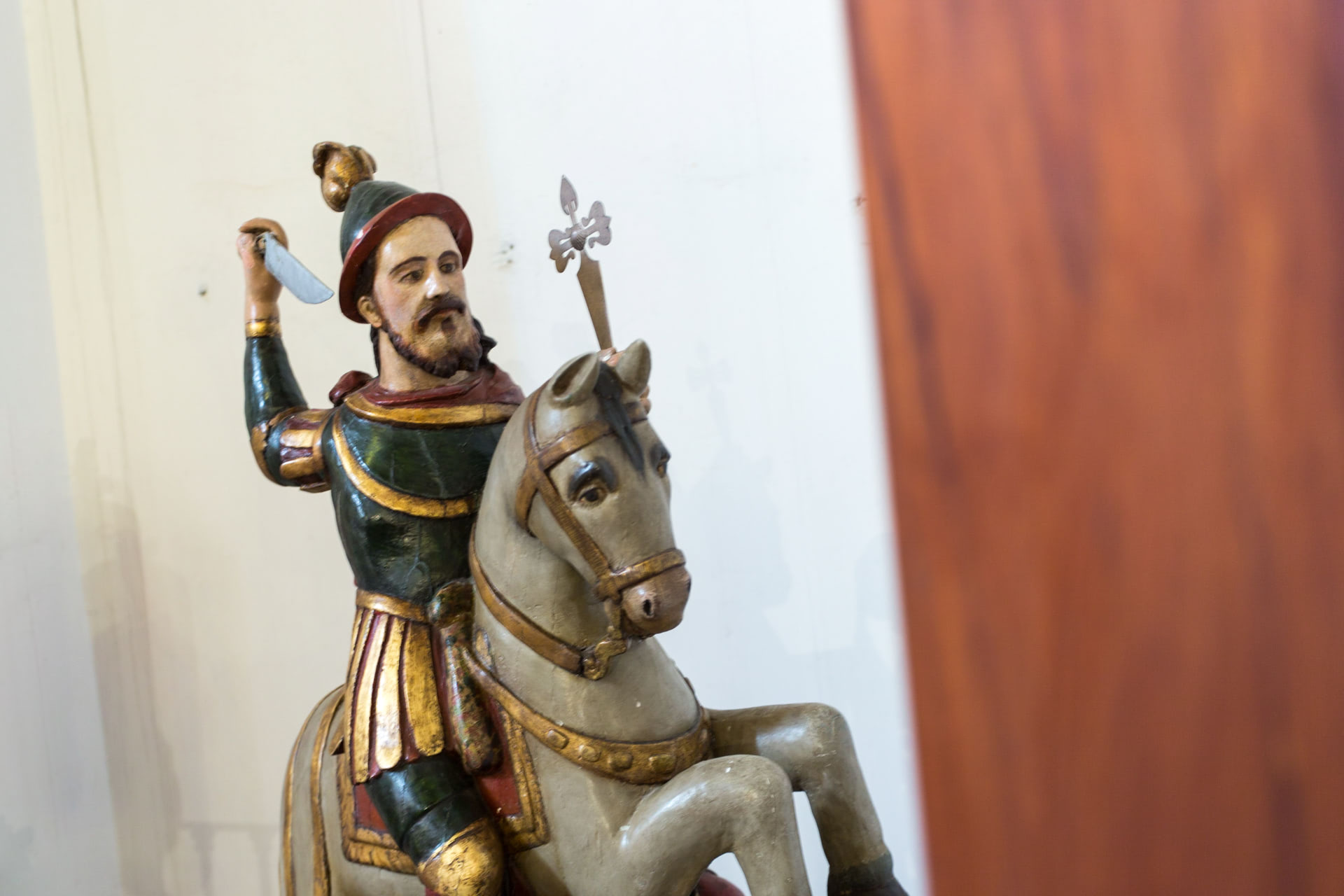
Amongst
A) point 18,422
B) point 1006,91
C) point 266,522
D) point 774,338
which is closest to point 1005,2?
point 1006,91

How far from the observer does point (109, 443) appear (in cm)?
275

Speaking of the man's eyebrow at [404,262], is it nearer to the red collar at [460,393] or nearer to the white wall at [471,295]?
the red collar at [460,393]

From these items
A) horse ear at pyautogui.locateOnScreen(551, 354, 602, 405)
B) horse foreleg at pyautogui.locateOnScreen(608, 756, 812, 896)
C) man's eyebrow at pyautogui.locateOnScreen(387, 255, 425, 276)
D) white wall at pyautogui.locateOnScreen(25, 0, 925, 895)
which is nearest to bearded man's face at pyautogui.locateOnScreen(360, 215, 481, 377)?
man's eyebrow at pyautogui.locateOnScreen(387, 255, 425, 276)

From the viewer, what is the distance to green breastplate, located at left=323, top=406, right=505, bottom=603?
4.50 feet

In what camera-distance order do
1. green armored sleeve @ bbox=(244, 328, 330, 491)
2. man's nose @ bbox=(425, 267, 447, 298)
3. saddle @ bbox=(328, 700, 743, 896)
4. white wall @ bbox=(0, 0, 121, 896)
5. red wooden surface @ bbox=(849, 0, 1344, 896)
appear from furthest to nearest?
white wall @ bbox=(0, 0, 121, 896) → green armored sleeve @ bbox=(244, 328, 330, 491) → man's nose @ bbox=(425, 267, 447, 298) → saddle @ bbox=(328, 700, 743, 896) → red wooden surface @ bbox=(849, 0, 1344, 896)

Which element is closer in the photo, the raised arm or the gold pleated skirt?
the gold pleated skirt

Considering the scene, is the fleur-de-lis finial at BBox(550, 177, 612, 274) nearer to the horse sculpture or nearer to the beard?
the beard

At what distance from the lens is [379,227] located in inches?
55.1

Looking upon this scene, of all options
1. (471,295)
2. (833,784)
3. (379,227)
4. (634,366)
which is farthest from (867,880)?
(471,295)

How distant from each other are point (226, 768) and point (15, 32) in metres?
1.88

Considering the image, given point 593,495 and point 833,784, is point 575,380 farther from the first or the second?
point 833,784

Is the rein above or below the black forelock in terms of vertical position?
below

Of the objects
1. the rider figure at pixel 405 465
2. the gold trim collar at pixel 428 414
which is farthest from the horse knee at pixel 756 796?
the gold trim collar at pixel 428 414

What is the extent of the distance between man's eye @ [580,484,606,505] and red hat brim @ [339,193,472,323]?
1.56ft
